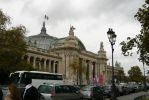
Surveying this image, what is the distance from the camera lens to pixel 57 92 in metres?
22.7

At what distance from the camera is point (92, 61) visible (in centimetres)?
14362

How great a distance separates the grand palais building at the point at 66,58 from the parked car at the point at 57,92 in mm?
71093

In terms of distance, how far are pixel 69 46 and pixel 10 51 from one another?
65.6 metres

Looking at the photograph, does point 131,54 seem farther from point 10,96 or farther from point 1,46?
point 1,46

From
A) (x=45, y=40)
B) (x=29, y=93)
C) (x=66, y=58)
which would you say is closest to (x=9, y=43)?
(x=29, y=93)

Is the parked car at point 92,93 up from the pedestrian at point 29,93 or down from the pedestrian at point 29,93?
down

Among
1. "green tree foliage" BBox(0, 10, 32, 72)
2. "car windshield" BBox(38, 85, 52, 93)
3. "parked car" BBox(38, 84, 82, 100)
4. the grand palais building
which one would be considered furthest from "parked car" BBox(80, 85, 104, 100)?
the grand palais building

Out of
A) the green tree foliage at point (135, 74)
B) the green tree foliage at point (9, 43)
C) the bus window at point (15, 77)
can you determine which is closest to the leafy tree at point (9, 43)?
the green tree foliage at point (9, 43)

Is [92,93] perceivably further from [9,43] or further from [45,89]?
[9,43]

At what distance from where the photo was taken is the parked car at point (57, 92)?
870 inches

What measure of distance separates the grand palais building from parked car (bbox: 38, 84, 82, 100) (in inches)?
2799

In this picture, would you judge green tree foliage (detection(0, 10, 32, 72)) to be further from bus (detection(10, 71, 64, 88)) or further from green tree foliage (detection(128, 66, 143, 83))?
green tree foliage (detection(128, 66, 143, 83))

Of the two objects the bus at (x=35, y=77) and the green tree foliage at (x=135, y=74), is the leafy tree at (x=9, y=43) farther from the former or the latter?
the green tree foliage at (x=135, y=74)

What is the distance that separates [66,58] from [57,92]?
97733 mm
